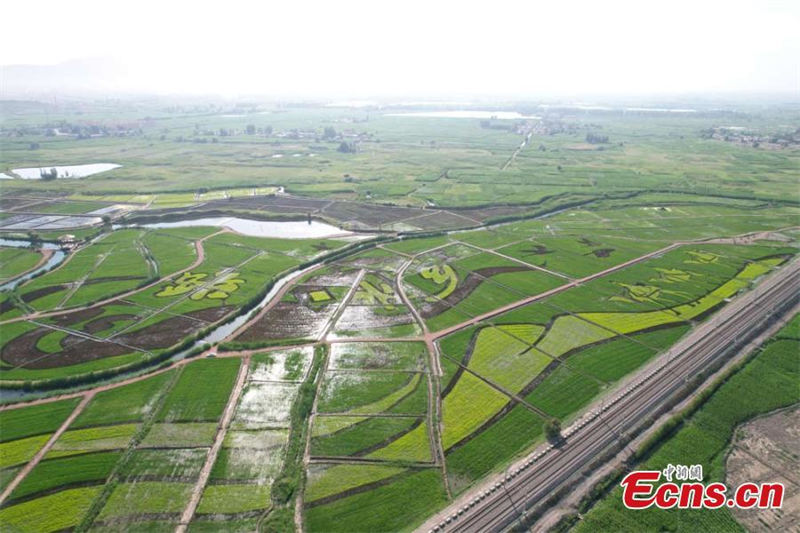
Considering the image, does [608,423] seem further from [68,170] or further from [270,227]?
[68,170]

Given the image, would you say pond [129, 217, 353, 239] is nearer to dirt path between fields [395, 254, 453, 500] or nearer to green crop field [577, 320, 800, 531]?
dirt path between fields [395, 254, 453, 500]

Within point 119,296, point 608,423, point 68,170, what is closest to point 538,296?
point 608,423

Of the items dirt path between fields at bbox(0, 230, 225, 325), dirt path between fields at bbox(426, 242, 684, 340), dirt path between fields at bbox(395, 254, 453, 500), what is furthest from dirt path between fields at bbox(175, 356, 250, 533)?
dirt path between fields at bbox(0, 230, 225, 325)

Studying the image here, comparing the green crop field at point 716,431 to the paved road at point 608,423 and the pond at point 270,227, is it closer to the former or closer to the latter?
the paved road at point 608,423

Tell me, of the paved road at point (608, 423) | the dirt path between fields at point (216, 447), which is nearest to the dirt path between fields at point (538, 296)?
the paved road at point (608, 423)

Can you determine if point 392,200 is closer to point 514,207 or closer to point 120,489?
point 514,207

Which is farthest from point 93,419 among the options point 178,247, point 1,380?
point 178,247

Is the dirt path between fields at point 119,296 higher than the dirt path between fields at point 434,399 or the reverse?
higher
